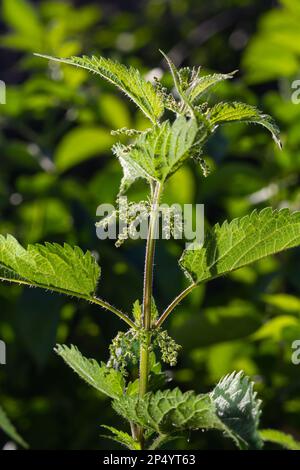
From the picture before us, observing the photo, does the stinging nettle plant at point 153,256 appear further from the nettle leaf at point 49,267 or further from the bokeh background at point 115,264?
the bokeh background at point 115,264

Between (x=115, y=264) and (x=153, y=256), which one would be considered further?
(x=115, y=264)

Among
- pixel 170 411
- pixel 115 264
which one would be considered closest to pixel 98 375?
pixel 170 411

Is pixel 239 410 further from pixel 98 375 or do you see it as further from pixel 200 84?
pixel 200 84

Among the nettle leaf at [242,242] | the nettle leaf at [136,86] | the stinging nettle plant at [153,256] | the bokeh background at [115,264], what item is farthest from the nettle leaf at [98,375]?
the bokeh background at [115,264]

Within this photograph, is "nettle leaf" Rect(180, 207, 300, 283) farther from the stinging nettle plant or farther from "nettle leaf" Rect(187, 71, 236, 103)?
"nettle leaf" Rect(187, 71, 236, 103)

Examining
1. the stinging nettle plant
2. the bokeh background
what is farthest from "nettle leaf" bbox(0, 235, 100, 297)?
the bokeh background
